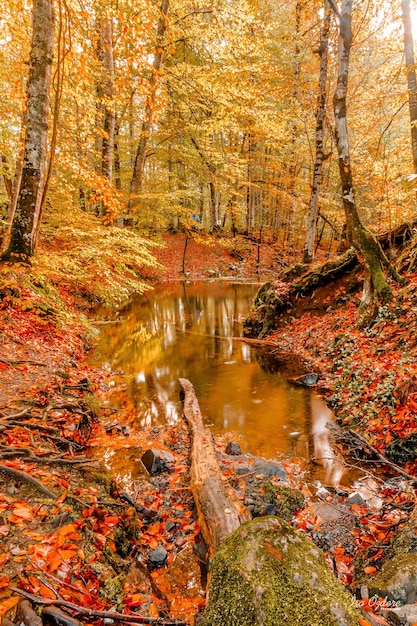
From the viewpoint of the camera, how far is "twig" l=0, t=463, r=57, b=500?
3.01 meters

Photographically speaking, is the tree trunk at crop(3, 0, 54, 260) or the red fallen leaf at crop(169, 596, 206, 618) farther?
the tree trunk at crop(3, 0, 54, 260)

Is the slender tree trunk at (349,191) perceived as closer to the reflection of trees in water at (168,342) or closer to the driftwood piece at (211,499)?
→ the reflection of trees in water at (168,342)

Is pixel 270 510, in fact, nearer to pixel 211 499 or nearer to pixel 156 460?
pixel 211 499

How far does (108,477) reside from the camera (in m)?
3.88

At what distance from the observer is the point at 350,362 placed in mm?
7363

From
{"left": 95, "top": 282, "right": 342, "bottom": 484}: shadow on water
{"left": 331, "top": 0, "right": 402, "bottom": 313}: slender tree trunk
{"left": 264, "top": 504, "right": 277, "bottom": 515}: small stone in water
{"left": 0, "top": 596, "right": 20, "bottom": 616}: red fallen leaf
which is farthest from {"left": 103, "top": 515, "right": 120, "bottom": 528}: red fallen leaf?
{"left": 331, "top": 0, "right": 402, "bottom": 313}: slender tree trunk

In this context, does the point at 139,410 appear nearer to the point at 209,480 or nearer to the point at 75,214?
the point at 209,480

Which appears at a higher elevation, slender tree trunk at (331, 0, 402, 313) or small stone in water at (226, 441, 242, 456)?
slender tree trunk at (331, 0, 402, 313)

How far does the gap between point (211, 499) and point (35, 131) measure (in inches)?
300

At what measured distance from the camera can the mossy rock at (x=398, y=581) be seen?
2291mm

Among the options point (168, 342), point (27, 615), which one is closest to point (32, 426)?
point (27, 615)

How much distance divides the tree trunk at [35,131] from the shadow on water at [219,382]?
3.60 meters

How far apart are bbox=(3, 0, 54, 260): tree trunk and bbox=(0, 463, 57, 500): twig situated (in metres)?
5.71

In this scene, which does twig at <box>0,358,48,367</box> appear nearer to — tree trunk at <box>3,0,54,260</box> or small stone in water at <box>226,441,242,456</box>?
tree trunk at <box>3,0,54,260</box>
